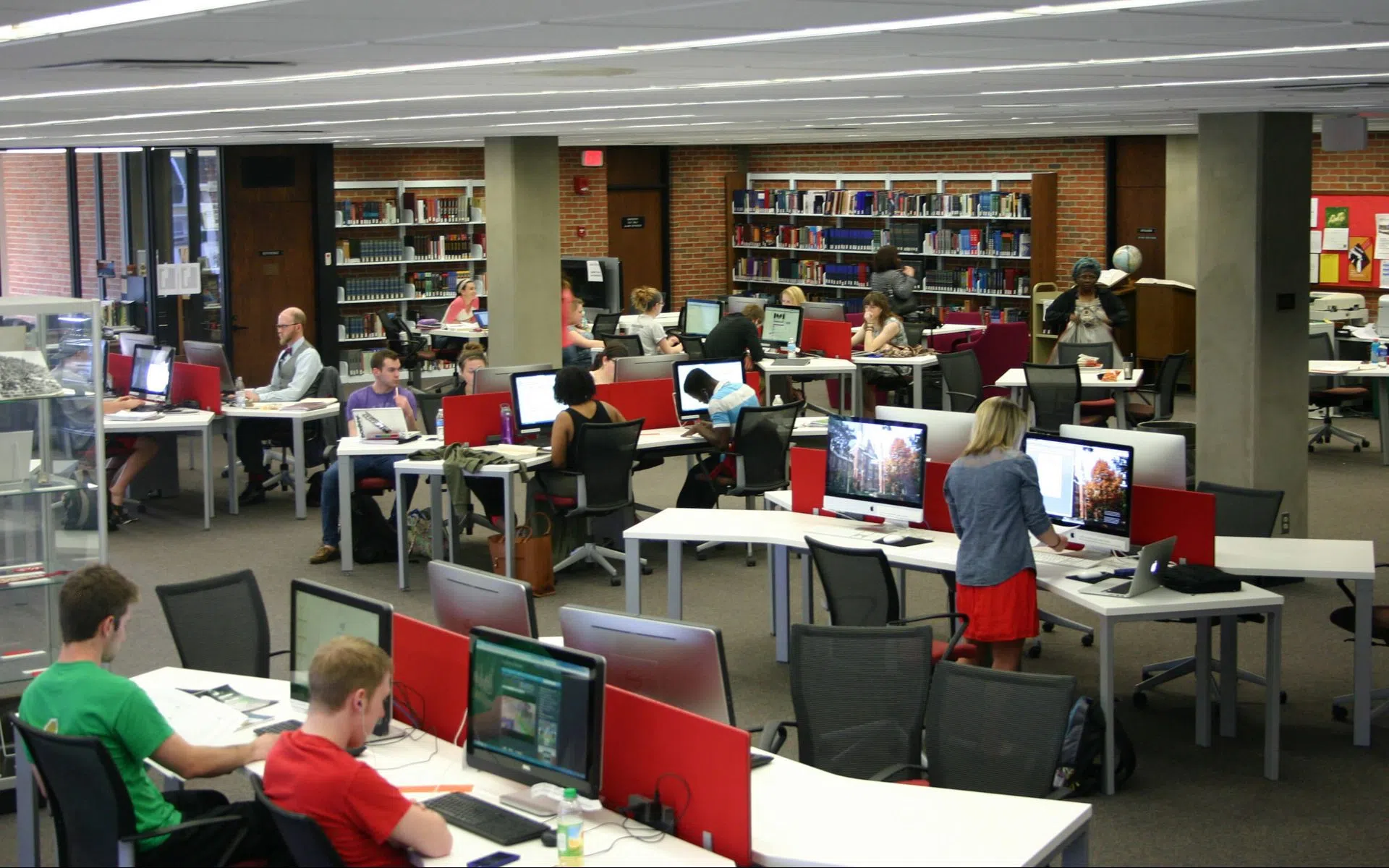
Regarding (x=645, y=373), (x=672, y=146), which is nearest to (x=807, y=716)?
(x=645, y=373)

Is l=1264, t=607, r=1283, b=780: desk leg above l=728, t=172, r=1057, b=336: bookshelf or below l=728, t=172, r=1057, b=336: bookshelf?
below

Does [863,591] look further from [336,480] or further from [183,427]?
[183,427]

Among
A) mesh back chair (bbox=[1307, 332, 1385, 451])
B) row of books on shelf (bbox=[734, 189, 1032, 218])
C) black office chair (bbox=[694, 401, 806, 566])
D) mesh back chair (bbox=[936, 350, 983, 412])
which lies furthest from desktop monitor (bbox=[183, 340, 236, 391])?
row of books on shelf (bbox=[734, 189, 1032, 218])

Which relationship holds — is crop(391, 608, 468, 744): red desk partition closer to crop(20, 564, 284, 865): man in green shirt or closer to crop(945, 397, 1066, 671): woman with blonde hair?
crop(20, 564, 284, 865): man in green shirt

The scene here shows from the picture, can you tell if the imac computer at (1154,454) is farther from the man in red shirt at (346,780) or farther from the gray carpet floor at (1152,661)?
the man in red shirt at (346,780)

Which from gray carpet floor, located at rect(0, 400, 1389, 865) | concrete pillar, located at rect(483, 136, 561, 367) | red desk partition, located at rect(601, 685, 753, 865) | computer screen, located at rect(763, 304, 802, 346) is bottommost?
gray carpet floor, located at rect(0, 400, 1389, 865)

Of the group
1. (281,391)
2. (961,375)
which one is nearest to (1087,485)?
(961,375)

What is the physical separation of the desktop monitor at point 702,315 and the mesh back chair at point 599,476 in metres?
5.68

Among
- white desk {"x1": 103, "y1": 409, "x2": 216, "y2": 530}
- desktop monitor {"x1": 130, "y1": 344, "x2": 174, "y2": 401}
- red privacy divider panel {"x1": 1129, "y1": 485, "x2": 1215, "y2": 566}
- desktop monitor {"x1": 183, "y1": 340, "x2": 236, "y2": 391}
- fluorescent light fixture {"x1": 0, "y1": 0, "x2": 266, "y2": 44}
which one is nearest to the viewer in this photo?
fluorescent light fixture {"x1": 0, "y1": 0, "x2": 266, "y2": 44}

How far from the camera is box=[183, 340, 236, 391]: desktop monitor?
11.1 meters

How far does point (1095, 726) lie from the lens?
5.52 meters

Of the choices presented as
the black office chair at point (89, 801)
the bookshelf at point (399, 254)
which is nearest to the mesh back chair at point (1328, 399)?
the bookshelf at point (399, 254)

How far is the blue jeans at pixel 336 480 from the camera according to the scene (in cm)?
937

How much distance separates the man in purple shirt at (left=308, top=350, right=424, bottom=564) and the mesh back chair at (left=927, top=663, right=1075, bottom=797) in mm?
5302
